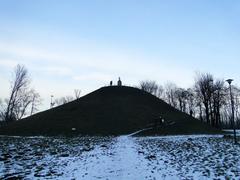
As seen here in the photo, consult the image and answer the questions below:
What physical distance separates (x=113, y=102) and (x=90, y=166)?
45.0m

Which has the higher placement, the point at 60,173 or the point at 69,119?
the point at 69,119

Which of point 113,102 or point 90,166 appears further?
point 113,102

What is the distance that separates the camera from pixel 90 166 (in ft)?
33.9

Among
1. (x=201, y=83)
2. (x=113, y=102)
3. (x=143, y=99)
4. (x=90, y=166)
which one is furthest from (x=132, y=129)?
(x=90, y=166)

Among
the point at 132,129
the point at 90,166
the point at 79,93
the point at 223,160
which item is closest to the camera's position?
the point at 90,166

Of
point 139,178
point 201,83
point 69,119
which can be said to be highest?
point 201,83

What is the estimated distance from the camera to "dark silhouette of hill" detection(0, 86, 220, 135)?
3738cm

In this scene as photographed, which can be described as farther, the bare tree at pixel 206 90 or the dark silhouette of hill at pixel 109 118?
the bare tree at pixel 206 90

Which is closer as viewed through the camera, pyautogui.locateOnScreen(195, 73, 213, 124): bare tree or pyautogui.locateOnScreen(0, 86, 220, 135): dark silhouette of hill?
pyautogui.locateOnScreen(0, 86, 220, 135): dark silhouette of hill

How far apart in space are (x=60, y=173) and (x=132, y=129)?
30.7 m

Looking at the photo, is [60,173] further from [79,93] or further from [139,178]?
[79,93]

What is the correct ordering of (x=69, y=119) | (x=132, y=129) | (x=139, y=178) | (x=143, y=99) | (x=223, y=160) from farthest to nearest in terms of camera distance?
(x=143, y=99)
(x=69, y=119)
(x=132, y=129)
(x=223, y=160)
(x=139, y=178)

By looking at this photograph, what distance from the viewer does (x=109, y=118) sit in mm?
45469

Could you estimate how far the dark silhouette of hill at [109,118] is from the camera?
3738 cm
